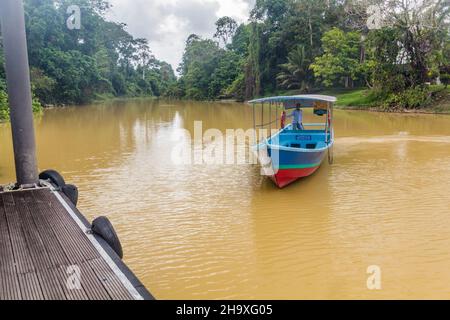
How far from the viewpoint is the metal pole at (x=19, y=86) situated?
5.38 meters

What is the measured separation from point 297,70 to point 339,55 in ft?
18.0

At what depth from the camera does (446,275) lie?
14.4 ft

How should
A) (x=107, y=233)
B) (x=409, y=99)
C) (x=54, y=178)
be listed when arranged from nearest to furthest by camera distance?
(x=107, y=233) → (x=54, y=178) → (x=409, y=99)

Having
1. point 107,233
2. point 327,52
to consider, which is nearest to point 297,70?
point 327,52

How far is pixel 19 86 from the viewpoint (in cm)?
557

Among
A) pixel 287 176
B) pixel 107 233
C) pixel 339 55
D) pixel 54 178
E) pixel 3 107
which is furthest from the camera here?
pixel 339 55

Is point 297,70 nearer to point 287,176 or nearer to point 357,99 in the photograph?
point 357,99

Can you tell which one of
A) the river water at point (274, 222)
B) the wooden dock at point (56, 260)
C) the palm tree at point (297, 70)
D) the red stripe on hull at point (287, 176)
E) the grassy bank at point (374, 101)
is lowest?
the river water at point (274, 222)

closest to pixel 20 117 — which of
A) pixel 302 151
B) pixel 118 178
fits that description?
pixel 118 178

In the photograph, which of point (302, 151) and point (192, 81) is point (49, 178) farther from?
point (192, 81)

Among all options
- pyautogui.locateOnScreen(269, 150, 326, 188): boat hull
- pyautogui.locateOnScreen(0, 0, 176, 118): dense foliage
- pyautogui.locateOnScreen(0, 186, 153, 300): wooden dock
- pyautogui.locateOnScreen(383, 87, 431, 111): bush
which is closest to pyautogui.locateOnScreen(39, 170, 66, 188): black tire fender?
pyautogui.locateOnScreen(0, 186, 153, 300): wooden dock

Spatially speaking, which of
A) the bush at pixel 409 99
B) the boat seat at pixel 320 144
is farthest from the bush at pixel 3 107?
the bush at pixel 409 99

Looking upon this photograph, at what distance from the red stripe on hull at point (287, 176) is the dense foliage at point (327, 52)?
17207 mm

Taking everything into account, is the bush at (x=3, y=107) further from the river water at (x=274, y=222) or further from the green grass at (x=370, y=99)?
the green grass at (x=370, y=99)
